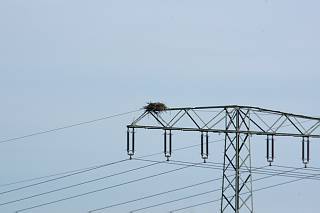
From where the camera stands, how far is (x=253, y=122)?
128 metres

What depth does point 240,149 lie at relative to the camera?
130m

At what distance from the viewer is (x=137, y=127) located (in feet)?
428

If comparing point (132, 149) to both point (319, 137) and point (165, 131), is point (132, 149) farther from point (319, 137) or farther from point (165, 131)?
point (319, 137)

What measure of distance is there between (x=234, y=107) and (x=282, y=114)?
11.8ft

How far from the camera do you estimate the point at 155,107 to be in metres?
132

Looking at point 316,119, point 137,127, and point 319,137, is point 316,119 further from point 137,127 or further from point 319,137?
point 137,127

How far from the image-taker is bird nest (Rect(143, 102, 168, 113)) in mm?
131625

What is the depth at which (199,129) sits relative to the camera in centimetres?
12900

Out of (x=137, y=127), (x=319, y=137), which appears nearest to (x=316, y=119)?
(x=319, y=137)

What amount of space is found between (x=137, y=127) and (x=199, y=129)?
3.54 metres

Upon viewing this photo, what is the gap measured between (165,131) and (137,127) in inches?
63.0

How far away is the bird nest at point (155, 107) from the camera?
13162cm

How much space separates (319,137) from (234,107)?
6472mm

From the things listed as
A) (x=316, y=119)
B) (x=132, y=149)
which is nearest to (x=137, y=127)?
(x=132, y=149)
